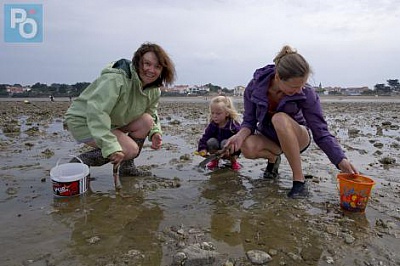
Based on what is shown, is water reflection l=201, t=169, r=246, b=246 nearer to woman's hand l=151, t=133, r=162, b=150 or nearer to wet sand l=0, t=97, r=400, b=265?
wet sand l=0, t=97, r=400, b=265

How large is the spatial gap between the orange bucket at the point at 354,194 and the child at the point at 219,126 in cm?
178

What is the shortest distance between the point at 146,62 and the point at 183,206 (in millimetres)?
1450

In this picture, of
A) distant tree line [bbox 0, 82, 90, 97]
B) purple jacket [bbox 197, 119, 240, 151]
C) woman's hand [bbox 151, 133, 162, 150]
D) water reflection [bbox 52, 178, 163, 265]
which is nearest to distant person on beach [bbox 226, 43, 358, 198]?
purple jacket [bbox 197, 119, 240, 151]

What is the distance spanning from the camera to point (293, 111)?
3412 millimetres

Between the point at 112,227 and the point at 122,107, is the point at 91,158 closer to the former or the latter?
the point at 122,107

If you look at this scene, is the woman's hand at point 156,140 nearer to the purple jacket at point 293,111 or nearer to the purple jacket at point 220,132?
the purple jacket at point 220,132

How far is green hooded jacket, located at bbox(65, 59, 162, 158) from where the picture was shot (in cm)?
306

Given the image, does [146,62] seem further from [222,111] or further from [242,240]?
[242,240]

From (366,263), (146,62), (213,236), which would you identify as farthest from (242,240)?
(146,62)

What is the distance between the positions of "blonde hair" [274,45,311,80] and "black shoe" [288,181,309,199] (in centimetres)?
97

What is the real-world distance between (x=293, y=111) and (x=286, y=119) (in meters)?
0.18

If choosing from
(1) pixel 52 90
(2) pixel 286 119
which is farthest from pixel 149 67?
(1) pixel 52 90

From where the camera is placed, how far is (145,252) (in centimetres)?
205

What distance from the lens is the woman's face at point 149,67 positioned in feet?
11.2
